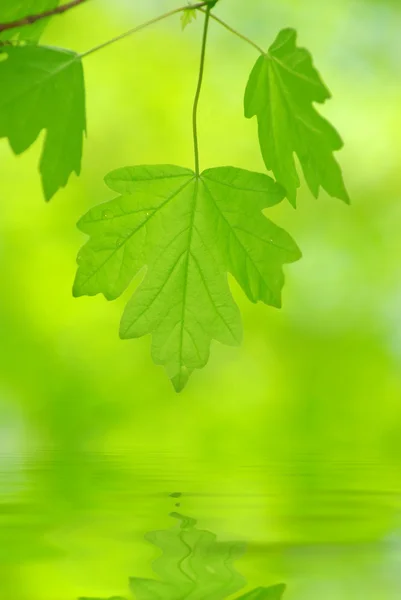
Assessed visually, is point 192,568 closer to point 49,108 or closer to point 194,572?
point 194,572

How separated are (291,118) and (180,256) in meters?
0.16

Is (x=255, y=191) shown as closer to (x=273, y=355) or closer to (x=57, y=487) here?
(x=57, y=487)

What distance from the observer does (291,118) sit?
612 mm

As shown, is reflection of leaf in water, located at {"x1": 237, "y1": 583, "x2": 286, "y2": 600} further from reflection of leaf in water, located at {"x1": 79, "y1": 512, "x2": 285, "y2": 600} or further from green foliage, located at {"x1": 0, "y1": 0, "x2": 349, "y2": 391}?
green foliage, located at {"x1": 0, "y1": 0, "x2": 349, "y2": 391}

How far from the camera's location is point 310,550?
0.52m

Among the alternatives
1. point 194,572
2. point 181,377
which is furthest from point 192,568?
point 181,377

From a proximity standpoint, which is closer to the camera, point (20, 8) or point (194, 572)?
point (194, 572)

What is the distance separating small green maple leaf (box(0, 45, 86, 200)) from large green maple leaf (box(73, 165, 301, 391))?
70mm

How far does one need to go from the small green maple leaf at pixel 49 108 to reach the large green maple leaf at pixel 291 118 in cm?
14

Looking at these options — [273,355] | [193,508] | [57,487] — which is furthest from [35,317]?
[193,508]

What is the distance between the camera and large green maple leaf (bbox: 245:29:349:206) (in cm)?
59

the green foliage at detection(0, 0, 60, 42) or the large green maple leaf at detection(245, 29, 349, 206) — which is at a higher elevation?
the green foliage at detection(0, 0, 60, 42)

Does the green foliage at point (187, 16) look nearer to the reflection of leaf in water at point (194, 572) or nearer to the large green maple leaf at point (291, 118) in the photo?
the large green maple leaf at point (291, 118)

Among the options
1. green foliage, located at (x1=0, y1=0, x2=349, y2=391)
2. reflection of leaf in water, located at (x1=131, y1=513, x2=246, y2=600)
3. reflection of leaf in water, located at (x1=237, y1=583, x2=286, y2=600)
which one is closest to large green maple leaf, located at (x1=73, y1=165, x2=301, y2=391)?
green foliage, located at (x1=0, y1=0, x2=349, y2=391)
